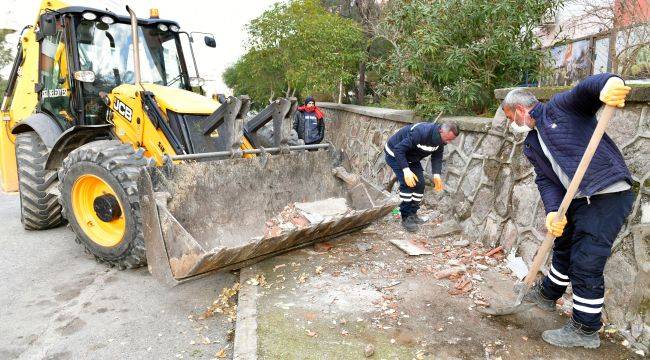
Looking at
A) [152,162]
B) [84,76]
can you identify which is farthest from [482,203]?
[84,76]

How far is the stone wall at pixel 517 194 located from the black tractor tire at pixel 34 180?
16.7ft

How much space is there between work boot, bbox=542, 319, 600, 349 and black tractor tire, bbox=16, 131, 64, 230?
549 centimetres

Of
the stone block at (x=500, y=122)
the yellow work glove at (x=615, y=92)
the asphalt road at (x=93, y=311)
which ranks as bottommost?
the asphalt road at (x=93, y=311)

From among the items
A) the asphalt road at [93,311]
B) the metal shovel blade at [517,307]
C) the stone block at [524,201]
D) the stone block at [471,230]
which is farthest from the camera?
the stone block at [471,230]

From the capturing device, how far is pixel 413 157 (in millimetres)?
6016

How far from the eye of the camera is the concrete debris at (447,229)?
566 centimetres

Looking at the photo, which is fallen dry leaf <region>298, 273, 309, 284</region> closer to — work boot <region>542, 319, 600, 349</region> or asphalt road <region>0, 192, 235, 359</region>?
asphalt road <region>0, 192, 235, 359</region>

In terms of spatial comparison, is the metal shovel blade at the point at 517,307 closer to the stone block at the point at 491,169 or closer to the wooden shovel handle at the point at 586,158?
the wooden shovel handle at the point at 586,158

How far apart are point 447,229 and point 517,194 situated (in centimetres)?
113

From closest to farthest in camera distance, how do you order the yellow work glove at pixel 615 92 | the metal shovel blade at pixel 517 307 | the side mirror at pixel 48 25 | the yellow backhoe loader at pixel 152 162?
the yellow work glove at pixel 615 92 → the metal shovel blade at pixel 517 307 → the yellow backhoe loader at pixel 152 162 → the side mirror at pixel 48 25

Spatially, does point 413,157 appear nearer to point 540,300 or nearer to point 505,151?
point 505,151

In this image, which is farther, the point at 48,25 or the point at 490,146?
the point at 490,146

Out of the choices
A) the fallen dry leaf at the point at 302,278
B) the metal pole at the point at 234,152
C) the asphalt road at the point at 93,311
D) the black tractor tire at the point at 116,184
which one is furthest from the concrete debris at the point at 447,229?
the black tractor tire at the point at 116,184

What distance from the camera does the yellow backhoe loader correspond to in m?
4.12
